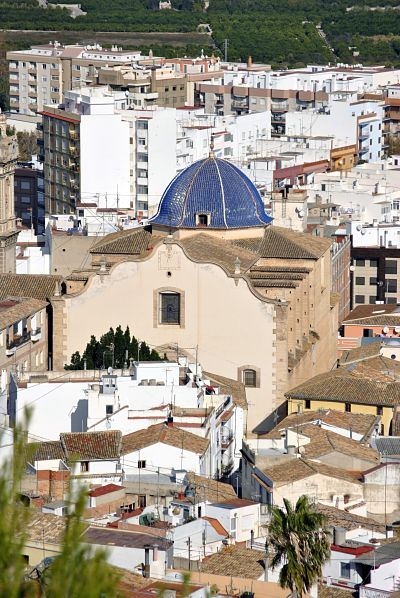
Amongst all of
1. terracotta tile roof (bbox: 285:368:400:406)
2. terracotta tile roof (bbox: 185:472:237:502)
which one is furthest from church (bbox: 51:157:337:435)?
terracotta tile roof (bbox: 185:472:237:502)

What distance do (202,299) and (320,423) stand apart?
573 centimetres

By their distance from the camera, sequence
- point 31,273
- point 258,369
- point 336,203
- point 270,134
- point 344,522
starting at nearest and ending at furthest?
point 344,522
point 258,369
point 31,273
point 336,203
point 270,134

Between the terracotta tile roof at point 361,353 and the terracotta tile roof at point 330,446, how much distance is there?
319 inches

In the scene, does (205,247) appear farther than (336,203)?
No

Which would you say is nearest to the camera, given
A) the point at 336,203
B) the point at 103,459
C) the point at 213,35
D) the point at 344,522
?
the point at 344,522

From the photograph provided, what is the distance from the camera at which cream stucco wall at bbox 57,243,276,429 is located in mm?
39719

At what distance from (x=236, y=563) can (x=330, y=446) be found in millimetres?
7407

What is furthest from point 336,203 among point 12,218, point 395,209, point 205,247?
point 205,247

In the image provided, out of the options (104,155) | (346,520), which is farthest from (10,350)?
(104,155)

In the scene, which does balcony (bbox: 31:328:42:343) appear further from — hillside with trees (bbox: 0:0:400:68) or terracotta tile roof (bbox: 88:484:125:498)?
hillside with trees (bbox: 0:0:400:68)

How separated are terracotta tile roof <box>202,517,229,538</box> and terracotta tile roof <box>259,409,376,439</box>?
6691 mm

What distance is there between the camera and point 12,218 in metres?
47.8

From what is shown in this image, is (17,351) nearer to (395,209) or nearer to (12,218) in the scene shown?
(12,218)

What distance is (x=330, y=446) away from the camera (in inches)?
1283
